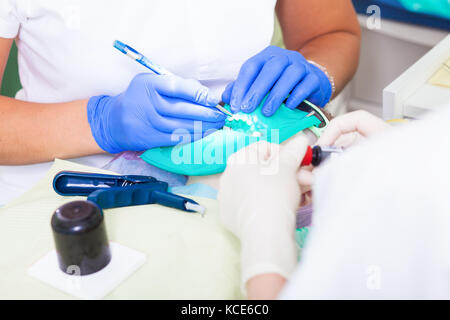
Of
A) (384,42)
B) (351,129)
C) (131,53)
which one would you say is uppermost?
(131,53)

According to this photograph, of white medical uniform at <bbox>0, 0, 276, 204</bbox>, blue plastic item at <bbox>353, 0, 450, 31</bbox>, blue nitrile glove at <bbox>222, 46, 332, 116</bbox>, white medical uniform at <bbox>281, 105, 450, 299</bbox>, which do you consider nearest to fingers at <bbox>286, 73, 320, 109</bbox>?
blue nitrile glove at <bbox>222, 46, 332, 116</bbox>

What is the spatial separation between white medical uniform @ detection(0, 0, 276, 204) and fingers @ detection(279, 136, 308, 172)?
18.3 inches

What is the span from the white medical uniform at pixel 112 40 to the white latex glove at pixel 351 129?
42 centimetres

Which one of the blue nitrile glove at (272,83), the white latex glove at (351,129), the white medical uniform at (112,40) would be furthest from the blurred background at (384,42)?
the white latex glove at (351,129)

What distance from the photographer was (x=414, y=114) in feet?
3.21

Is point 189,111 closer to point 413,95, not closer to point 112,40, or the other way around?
point 112,40

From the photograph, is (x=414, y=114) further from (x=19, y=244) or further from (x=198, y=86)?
(x=19, y=244)

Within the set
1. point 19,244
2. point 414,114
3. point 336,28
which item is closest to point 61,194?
point 19,244

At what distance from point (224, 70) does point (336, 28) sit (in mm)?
458

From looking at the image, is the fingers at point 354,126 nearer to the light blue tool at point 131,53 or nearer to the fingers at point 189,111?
the fingers at point 189,111

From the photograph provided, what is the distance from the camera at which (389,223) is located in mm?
467

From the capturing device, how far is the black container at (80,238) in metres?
0.59

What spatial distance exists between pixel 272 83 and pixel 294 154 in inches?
11.5

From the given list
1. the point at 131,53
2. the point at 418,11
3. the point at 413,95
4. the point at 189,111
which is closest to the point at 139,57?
the point at 131,53
